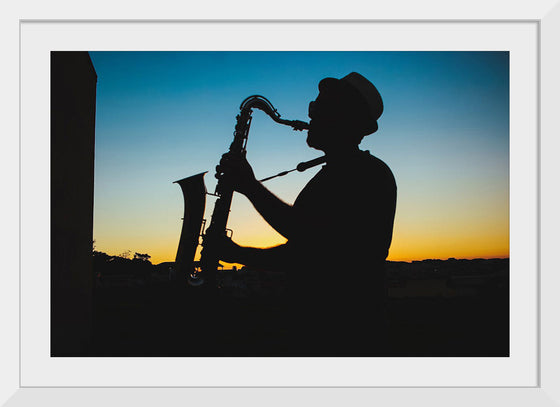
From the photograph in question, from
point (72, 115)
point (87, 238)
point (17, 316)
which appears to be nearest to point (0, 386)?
point (17, 316)

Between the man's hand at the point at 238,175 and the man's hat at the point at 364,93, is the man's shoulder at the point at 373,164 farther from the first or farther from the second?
the man's hand at the point at 238,175

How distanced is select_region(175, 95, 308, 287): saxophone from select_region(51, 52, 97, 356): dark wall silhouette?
91 cm

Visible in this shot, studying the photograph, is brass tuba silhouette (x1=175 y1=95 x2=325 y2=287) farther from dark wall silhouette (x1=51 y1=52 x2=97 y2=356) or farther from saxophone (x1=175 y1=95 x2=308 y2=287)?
dark wall silhouette (x1=51 y1=52 x2=97 y2=356)

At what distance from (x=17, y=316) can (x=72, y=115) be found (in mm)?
1693

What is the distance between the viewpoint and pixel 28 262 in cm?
287

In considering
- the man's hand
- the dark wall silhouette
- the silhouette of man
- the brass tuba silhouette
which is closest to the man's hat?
the silhouette of man

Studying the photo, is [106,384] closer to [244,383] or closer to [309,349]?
[244,383]

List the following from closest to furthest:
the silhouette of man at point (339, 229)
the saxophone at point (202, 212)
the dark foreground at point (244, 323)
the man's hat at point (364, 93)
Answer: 1. the silhouette of man at point (339, 229)
2. the man's hat at point (364, 93)
3. the saxophone at point (202, 212)
4. the dark foreground at point (244, 323)

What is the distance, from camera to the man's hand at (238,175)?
1965mm

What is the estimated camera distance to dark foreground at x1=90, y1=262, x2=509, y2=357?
3039 millimetres

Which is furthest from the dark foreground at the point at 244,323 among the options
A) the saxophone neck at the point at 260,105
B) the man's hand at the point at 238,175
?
the saxophone neck at the point at 260,105

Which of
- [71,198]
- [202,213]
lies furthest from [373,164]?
[71,198]

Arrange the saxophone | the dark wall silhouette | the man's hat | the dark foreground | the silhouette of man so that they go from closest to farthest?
the silhouette of man
the man's hat
the saxophone
the dark foreground
the dark wall silhouette
